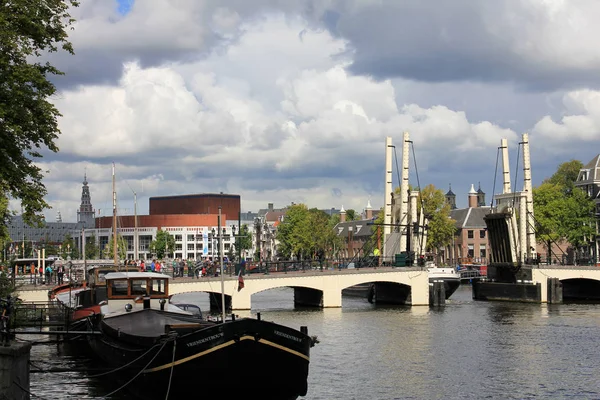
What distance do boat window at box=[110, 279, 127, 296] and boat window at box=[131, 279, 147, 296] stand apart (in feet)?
1.06

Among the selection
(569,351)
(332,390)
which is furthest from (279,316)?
(332,390)

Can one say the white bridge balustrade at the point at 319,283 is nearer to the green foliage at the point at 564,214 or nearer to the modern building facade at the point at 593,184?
the green foliage at the point at 564,214

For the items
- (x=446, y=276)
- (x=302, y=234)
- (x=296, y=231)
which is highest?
(x=296, y=231)

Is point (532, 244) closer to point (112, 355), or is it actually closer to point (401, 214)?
point (401, 214)

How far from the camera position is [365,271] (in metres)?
74.0

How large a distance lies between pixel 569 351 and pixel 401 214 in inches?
1766

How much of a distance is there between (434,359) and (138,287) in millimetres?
13914

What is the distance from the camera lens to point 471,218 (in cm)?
16725

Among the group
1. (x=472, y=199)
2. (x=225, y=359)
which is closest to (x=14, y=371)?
(x=225, y=359)

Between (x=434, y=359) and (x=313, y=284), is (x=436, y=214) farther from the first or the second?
(x=434, y=359)

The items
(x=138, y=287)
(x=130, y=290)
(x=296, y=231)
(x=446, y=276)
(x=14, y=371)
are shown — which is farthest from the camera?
(x=296, y=231)

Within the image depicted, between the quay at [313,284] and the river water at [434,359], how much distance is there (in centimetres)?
319

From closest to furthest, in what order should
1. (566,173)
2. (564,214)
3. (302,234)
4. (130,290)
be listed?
(130,290)
(564,214)
(566,173)
(302,234)

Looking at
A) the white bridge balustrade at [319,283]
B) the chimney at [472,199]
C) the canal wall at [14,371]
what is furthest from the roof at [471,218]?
the canal wall at [14,371]
